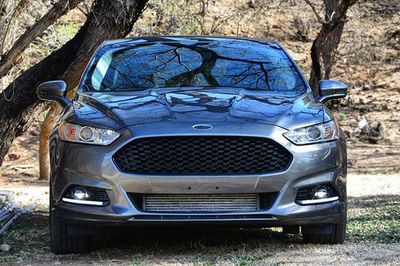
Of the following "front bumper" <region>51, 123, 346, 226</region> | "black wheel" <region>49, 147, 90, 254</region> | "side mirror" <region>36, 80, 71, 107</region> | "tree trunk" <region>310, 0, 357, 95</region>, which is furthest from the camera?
"tree trunk" <region>310, 0, 357, 95</region>

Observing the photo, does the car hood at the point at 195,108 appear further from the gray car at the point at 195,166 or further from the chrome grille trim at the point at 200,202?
the chrome grille trim at the point at 200,202

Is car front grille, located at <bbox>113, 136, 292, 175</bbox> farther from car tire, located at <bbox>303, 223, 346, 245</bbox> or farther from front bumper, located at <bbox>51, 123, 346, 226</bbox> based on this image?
car tire, located at <bbox>303, 223, 346, 245</bbox>

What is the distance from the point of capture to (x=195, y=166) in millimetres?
5816

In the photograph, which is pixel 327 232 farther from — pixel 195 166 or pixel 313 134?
pixel 195 166

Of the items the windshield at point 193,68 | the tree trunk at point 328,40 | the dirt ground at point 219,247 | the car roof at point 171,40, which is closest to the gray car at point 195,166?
the dirt ground at point 219,247

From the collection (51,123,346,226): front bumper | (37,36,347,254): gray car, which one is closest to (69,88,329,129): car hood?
(37,36,347,254): gray car

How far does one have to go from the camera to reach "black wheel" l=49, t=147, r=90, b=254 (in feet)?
20.0

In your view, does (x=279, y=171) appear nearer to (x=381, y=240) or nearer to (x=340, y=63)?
(x=381, y=240)

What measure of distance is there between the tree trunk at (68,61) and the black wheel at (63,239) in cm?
412

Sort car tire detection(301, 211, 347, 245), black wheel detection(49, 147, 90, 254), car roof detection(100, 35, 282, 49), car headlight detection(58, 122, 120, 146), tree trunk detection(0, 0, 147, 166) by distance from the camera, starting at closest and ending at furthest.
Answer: car headlight detection(58, 122, 120, 146)
black wheel detection(49, 147, 90, 254)
car tire detection(301, 211, 347, 245)
car roof detection(100, 35, 282, 49)
tree trunk detection(0, 0, 147, 166)

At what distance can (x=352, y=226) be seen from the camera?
7578 mm

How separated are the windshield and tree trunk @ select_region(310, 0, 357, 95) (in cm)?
662

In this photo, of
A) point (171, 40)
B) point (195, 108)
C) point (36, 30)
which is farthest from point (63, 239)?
point (36, 30)

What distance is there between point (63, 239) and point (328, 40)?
10661 mm
